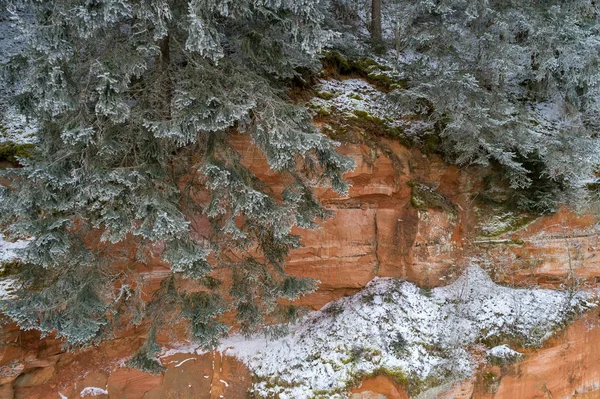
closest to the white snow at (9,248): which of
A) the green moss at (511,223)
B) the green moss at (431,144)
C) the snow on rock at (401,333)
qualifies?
the snow on rock at (401,333)

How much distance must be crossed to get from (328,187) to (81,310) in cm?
488

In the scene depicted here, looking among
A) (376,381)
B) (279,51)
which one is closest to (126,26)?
(279,51)

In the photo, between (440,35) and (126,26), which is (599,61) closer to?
(440,35)

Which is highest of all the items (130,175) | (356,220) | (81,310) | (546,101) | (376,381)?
(546,101)

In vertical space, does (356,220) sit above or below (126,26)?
below

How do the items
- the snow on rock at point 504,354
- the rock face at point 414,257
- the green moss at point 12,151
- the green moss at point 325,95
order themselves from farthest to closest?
the green moss at point 325,95
the rock face at point 414,257
the snow on rock at point 504,354
the green moss at point 12,151

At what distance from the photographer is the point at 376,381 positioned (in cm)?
684

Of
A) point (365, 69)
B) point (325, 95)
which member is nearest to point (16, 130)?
point (325, 95)

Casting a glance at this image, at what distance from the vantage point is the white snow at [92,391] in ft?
22.5

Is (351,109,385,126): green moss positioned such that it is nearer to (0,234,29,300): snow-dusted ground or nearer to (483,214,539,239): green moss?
(483,214,539,239): green moss

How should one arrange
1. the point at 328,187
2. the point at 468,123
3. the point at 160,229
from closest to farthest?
the point at 160,229
the point at 468,123
the point at 328,187

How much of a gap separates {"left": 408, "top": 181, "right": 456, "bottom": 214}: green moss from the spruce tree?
2735 millimetres

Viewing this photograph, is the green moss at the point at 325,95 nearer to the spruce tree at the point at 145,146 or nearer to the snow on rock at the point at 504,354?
the spruce tree at the point at 145,146

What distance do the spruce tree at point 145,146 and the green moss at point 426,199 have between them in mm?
2735
